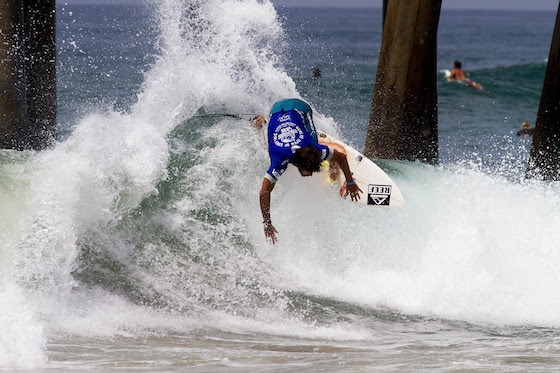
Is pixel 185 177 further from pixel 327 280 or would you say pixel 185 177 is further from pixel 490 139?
Answer: pixel 490 139

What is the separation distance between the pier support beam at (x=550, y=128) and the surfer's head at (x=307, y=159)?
3737mm

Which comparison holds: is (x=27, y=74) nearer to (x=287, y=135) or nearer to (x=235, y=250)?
(x=235, y=250)

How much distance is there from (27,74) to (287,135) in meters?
3.67

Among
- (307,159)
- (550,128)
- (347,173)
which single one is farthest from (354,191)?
(550,128)

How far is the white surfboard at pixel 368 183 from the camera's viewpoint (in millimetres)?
6191

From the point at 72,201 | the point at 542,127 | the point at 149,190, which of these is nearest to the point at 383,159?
→ the point at 542,127

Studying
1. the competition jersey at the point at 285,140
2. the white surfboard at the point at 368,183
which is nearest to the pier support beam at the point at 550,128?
the white surfboard at the point at 368,183

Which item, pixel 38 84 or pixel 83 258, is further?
pixel 38 84

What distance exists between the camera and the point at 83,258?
522 centimetres

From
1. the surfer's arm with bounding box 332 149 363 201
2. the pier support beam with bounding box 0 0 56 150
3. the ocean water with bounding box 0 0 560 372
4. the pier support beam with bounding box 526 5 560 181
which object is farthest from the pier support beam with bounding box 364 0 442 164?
the pier support beam with bounding box 0 0 56 150

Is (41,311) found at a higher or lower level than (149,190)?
lower

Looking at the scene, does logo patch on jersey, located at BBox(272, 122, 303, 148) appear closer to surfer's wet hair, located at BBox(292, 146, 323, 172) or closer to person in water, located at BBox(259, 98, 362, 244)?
person in water, located at BBox(259, 98, 362, 244)

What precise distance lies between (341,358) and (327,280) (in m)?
1.61

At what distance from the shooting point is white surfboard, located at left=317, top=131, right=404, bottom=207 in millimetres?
6191
